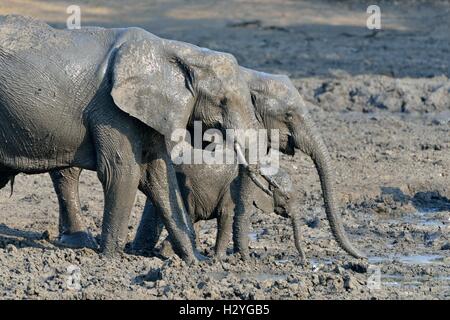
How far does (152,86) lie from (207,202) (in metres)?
1.43

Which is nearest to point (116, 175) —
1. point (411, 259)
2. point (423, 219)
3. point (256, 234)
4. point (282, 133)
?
point (282, 133)

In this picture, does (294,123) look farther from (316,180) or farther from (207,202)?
(316,180)

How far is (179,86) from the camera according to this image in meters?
11.5

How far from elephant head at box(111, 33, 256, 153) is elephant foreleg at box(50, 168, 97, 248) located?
1.62 m

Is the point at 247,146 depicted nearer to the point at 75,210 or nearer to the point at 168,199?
the point at 168,199

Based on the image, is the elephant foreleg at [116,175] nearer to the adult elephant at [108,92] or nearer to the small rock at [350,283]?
the adult elephant at [108,92]

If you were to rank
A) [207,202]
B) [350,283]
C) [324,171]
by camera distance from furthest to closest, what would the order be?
[207,202]
[324,171]
[350,283]

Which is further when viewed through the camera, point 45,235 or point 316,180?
point 316,180

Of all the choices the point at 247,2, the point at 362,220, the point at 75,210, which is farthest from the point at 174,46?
the point at 247,2

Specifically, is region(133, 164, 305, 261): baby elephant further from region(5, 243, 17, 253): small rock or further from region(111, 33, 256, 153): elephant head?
region(5, 243, 17, 253): small rock

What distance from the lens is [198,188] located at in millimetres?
12406

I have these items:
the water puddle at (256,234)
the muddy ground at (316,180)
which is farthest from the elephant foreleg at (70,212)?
the water puddle at (256,234)

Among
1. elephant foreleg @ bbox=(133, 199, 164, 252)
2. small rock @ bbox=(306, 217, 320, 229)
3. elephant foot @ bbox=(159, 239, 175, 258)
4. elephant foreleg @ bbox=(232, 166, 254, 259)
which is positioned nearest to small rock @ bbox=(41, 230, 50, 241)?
elephant foreleg @ bbox=(133, 199, 164, 252)

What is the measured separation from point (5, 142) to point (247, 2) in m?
14.4
